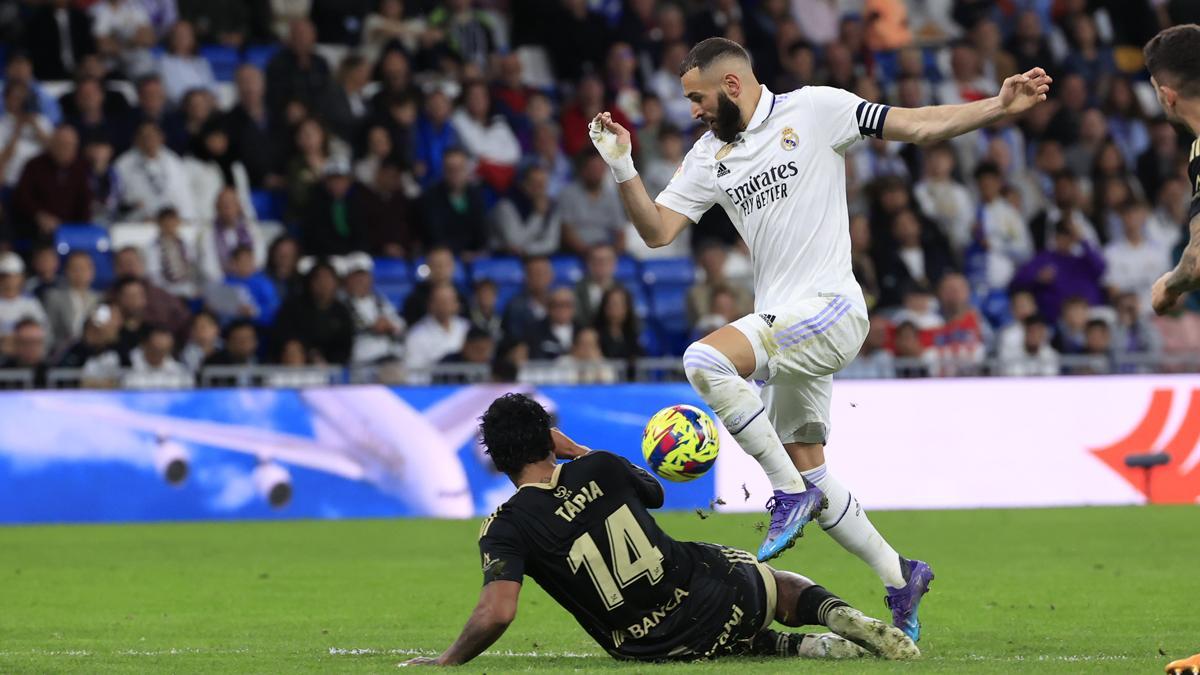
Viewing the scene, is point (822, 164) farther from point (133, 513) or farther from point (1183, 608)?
point (133, 513)

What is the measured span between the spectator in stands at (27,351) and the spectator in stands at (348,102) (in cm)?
508

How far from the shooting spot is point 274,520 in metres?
17.2

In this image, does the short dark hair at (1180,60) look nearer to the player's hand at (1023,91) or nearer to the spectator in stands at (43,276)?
the player's hand at (1023,91)

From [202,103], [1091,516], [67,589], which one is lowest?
[1091,516]

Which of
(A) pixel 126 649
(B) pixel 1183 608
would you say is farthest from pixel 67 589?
(B) pixel 1183 608

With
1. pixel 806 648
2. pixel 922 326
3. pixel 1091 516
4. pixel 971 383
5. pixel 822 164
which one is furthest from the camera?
pixel 922 326

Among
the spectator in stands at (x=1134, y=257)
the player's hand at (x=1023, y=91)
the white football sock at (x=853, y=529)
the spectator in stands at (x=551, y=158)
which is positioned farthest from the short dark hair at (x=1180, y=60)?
the spectator in stands at (x=1134, y=257)

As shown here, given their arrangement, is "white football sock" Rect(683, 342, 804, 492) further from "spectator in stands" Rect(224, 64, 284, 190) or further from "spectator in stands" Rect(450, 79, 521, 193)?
"spectator in stands" Rect(450, 79, 521, 193)

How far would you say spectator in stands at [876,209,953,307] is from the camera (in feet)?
66.8

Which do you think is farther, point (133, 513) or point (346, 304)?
point (346, 304)

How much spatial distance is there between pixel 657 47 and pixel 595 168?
3.54 m

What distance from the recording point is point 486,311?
1891 cm

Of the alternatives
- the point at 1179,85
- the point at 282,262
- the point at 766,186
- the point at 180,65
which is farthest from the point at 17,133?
the point at 1179,85

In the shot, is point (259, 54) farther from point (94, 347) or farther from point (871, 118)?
point (871, 118)
